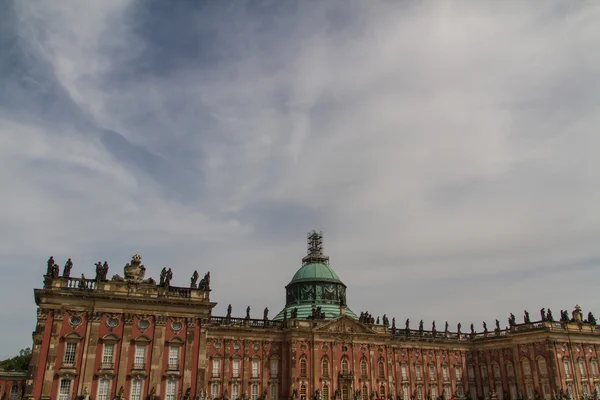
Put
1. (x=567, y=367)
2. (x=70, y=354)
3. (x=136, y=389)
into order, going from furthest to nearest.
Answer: (x=567, y=367)
(x=136, y=389)
(x=70, y=354)

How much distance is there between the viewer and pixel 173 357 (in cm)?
4828

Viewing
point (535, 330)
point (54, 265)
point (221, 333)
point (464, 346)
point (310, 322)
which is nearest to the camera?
point (54, 265)

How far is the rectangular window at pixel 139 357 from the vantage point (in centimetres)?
4678

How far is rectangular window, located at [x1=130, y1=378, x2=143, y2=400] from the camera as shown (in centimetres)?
4600

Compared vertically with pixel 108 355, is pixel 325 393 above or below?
below

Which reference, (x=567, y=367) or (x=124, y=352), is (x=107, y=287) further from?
(x=567, y=367)

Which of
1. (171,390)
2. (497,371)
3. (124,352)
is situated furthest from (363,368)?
(124,352)

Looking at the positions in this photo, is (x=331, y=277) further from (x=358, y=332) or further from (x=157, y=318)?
(x=157, y=318)

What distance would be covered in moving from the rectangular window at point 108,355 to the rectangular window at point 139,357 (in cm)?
207

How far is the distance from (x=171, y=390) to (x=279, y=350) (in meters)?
19.7

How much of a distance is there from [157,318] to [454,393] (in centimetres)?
4777

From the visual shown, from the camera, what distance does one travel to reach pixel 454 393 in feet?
243

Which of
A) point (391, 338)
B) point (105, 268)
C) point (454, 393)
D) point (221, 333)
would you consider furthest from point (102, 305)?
point (454, 393)

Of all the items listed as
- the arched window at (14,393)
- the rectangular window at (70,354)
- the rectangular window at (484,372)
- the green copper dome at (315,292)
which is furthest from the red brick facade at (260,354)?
the arched window at (14,393)
